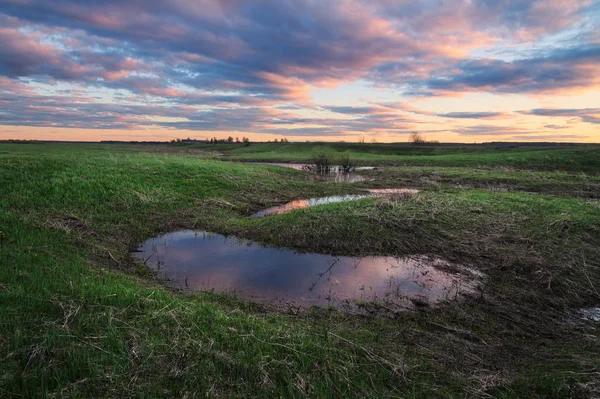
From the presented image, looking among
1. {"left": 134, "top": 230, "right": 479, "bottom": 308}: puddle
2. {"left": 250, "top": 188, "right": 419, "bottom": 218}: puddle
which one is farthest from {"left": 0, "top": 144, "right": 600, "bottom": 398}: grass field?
{"left": 250, "top": 188, "right": 419, "bottom": 218}: puddle

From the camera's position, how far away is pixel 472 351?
19.8 feet

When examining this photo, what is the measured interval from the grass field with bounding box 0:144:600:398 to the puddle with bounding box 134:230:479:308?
0.73 m

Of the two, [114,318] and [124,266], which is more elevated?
[114,318]

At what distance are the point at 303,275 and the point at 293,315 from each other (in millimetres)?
2970

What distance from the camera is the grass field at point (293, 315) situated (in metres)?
4.52

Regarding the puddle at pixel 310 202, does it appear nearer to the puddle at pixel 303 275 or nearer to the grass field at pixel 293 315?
the grass field at pixel 293 315

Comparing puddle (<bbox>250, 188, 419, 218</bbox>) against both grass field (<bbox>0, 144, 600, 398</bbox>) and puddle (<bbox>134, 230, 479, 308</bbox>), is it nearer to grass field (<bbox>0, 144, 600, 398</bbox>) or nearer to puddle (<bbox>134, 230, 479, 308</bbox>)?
grass field (<bbox>0, 144, 600, 398</bbox>)

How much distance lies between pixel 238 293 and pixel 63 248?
6.04 meters

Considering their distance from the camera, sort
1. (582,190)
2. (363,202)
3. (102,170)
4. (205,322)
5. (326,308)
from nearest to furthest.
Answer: (205,322) < (326,308) < (363,202) < (102,170) < (582,190)

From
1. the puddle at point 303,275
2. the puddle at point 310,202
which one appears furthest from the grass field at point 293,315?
the puddle at point 310,202

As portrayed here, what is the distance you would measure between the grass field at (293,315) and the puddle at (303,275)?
730 millimetres

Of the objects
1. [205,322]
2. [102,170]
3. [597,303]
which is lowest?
[597,303]

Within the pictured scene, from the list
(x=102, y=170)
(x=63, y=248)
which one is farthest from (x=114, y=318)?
(x=102, y=170)

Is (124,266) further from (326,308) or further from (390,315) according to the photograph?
(390,315)
